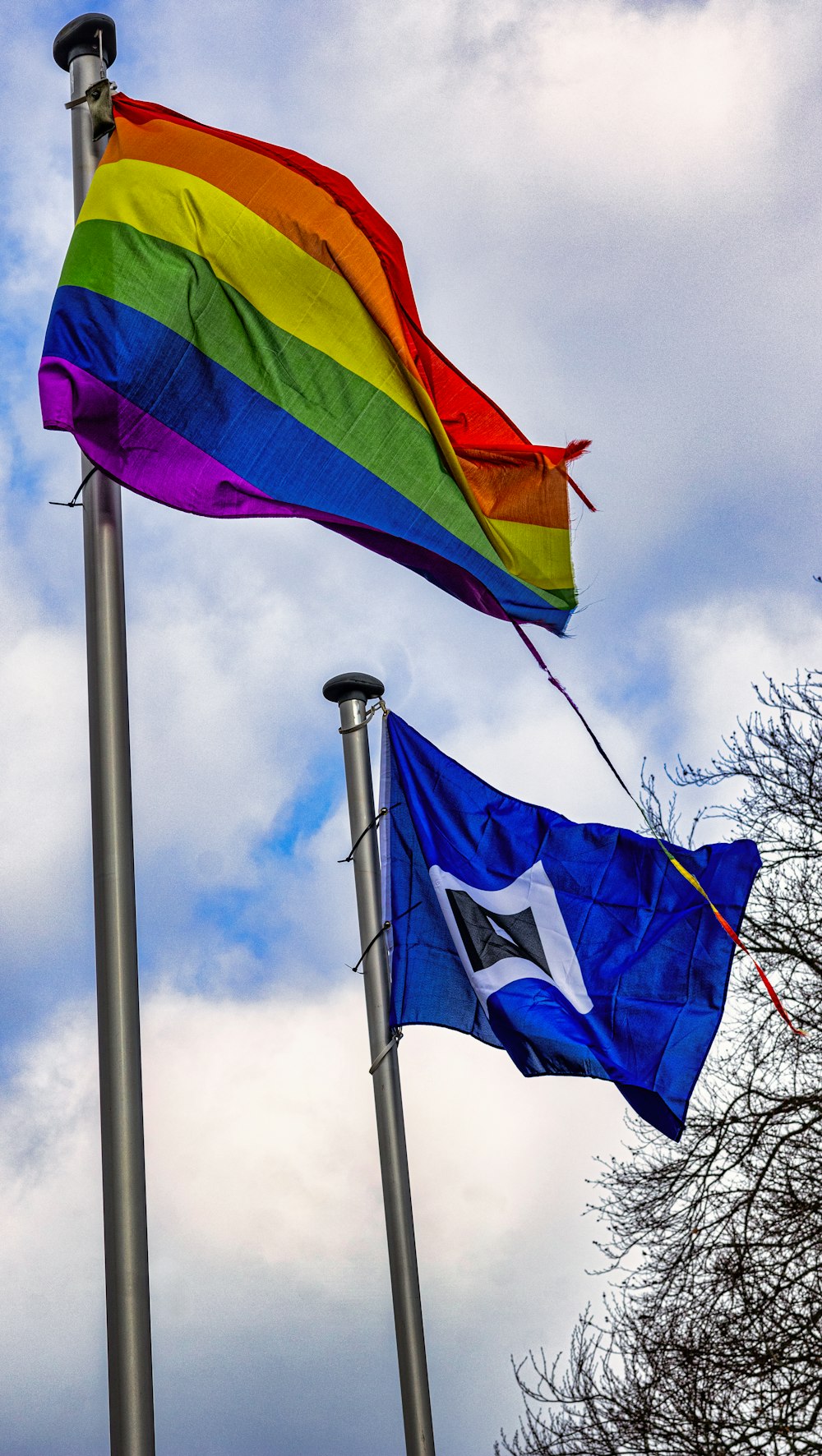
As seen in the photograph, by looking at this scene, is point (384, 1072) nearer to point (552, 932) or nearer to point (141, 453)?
point (552, 932)

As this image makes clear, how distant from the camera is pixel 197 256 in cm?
520

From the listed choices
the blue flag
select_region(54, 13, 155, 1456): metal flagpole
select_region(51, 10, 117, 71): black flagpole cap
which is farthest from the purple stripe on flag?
the blue flag

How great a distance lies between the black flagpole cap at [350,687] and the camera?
7.09 m

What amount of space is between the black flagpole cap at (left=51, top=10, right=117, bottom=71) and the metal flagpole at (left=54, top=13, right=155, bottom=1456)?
60.2 inches

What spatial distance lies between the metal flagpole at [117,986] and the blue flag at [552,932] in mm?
2658

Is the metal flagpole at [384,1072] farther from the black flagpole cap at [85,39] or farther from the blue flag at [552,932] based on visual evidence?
the black flagpole cap at [85,39]

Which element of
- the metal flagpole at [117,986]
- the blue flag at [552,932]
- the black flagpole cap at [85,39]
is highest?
the black flagpole cap at [85,39]

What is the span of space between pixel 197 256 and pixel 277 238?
1.70 feet

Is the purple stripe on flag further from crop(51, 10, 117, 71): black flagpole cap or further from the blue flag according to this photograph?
the blue flag

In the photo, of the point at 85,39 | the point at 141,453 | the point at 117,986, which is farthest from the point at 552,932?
the point at 85,39

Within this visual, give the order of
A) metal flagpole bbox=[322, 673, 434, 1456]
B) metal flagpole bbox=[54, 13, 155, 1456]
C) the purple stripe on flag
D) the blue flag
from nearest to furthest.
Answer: metal flagpole bbox=[54, 13, 155, 1456]
the purple stripe on flag
metal flagpole bbox=[322, 673, 434, 1456]
the blue flag

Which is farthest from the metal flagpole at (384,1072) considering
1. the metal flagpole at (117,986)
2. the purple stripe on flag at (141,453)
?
the metal flagpole at (117,986)

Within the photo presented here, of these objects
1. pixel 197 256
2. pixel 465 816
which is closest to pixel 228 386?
pixel 197 256

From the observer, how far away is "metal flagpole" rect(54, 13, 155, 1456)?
3738 mm
